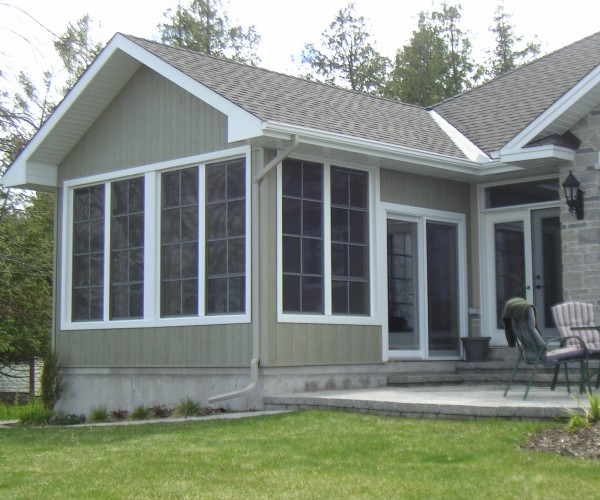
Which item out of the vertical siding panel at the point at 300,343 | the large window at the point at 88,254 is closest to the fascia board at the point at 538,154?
the vertical siding panel at the point at 300,343

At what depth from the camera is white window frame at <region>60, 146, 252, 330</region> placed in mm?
11555

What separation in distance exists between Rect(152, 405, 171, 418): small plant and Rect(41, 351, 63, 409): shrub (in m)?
2.13

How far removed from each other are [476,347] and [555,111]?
A: 3233mm

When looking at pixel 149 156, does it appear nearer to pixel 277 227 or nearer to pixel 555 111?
pixel 277 227

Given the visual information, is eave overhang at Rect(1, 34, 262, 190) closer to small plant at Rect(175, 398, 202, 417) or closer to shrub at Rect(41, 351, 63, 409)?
shrub at Rect(41, 351, 63, 409)

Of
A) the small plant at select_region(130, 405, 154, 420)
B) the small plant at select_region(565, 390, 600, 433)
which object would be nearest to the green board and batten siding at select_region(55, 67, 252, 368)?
the small plant at select_region(130, 405, 154, 420)

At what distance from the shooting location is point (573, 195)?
12.0 m

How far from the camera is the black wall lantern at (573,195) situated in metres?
12.0

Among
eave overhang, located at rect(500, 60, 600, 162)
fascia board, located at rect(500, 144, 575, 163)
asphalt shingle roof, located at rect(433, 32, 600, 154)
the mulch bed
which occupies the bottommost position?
A: the mulch bed

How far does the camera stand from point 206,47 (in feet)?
111

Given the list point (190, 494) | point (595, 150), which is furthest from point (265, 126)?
point (190, 494)

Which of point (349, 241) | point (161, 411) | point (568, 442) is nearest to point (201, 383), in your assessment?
point (161, 411)

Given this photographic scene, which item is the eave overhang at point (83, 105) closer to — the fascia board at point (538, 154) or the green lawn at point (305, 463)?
the fascia board at point (538, 154)

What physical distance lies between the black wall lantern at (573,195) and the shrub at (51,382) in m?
6.91
